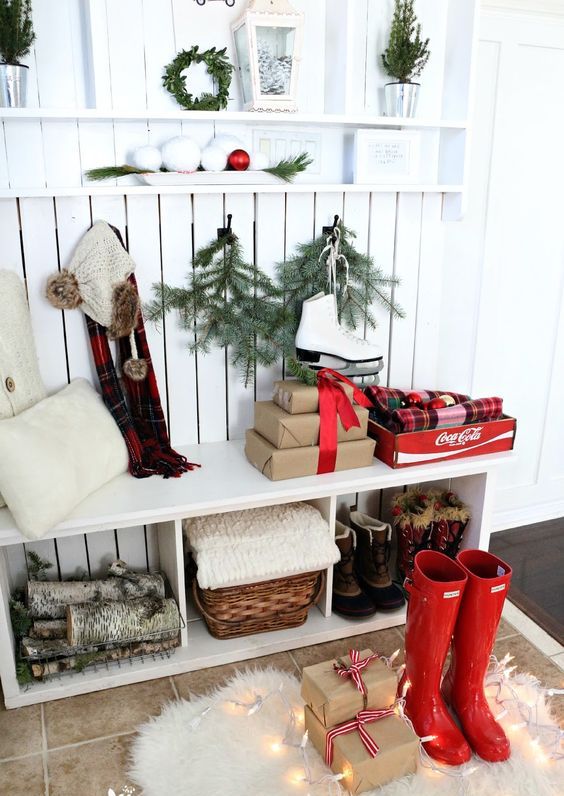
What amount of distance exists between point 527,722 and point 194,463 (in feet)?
3.69

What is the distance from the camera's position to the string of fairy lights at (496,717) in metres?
1.69

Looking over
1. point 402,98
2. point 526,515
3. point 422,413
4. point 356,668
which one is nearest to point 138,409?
point 422,413

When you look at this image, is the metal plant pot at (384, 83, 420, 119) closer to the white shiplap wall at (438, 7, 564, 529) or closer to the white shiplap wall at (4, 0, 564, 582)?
the white shiplap wall at (4, 0, 564, 582)

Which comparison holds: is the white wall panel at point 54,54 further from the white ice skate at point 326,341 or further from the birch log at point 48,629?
the birch log at point 48,629

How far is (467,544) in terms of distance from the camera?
244cm

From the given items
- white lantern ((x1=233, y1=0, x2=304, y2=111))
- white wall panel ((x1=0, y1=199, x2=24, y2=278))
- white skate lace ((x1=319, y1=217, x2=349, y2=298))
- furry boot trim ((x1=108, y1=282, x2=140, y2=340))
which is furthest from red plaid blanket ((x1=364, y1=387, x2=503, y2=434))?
white wall panel ((x1=0, y1=199, x2=24, y2=278))

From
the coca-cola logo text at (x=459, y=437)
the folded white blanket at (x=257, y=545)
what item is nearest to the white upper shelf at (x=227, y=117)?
the coca-cola logo text at (x=459, y=437)

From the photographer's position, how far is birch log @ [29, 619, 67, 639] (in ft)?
6.57

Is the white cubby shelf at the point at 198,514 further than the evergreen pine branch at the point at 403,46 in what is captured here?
No

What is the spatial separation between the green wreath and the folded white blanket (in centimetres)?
117

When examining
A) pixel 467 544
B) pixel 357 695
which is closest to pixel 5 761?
pixel 357 695

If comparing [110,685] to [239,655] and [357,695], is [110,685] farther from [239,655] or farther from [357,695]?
[357,695]

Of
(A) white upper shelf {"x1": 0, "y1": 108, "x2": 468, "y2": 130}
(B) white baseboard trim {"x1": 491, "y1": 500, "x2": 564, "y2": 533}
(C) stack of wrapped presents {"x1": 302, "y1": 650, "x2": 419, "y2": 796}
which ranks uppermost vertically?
(A) white upper shelf {"x1": 0, "y1": 108, "x2": 468, "y2": 130}

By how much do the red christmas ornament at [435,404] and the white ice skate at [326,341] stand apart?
207 mm
